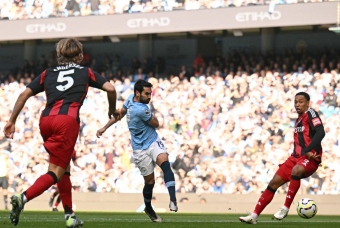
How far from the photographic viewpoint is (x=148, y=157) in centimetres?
1098

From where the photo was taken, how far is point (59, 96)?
A: 7383 millimetres

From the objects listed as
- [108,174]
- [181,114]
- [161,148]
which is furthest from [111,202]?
[161,148]

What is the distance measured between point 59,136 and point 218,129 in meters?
14.4

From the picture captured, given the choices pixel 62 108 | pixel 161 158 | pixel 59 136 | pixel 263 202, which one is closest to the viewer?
pixel 59 136

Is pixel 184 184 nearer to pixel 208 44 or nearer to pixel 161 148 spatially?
pixel 208 44

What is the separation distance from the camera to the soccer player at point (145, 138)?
10.7m

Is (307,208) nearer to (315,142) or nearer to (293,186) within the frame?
(293,186)

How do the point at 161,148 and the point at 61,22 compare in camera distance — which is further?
the point at 61,22

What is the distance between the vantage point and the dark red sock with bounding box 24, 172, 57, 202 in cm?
697

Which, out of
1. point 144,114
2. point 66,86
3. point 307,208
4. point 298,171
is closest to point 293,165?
point 298,171

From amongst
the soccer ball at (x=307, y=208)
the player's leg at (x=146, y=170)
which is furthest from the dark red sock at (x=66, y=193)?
the soccer ball at (x=307, y=208)

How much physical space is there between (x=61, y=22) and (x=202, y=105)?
5.36m

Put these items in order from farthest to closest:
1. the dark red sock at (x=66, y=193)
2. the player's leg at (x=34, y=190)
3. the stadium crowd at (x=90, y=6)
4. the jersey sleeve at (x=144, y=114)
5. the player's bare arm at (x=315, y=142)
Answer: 1. the stadium crowd at (x=90, y=6)
2. the jersey sleeve at (x=144, y=114)
3. the player's bare arm at (x=315, y=142)
4. the dark red sock at (x=66, y=193)
5. the player's leg at (x=34, y=190)

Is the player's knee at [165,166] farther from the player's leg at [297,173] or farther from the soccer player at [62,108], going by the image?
the soccer player at [62,108]
